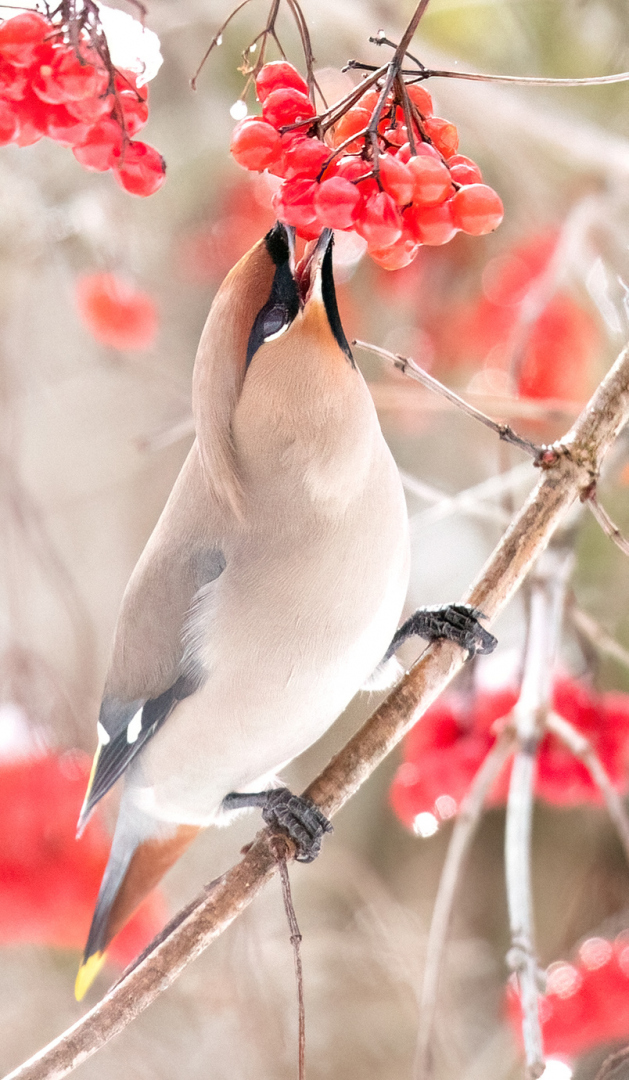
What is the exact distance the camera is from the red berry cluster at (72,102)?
1.89 ft

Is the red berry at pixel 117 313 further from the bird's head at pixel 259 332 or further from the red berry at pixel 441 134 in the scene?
the red berry at pixel 441 134

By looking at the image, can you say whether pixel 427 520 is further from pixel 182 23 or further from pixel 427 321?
pixel 427 321

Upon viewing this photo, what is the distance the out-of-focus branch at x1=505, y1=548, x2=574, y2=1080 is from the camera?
82cm

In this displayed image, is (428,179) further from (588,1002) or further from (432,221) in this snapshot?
(588,1002)

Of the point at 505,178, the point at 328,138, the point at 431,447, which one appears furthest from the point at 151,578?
the point at 431,447

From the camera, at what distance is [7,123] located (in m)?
0.62

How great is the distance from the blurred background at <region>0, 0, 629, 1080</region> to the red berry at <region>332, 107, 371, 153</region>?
209 mm

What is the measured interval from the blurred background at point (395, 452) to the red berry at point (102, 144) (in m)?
0.28

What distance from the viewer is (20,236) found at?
5.38ft

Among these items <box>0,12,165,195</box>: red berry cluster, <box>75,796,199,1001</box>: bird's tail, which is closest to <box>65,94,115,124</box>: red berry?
<box>0,12,165,195</box>: red berry cluster

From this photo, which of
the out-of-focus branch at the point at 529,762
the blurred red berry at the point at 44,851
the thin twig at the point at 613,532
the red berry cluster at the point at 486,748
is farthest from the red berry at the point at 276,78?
the blurred red berry at the point at 44,851

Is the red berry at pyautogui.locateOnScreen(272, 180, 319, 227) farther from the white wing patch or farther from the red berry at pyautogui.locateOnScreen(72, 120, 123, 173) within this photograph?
the white wing patch

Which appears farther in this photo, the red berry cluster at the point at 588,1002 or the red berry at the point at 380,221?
the red berry cluster at the point at 588,1002

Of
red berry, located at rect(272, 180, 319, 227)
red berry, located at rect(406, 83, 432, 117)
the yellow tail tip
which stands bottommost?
red berry, located at rect(272, 180, 319, 227)
